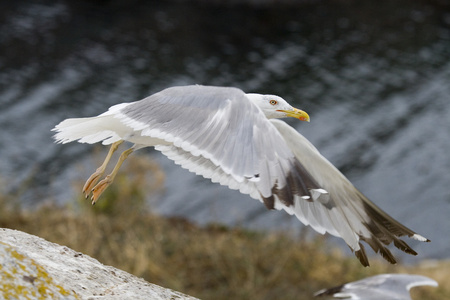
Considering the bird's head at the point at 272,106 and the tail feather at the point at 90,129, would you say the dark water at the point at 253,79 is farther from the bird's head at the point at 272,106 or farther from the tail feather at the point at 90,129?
the tail feather at the point at 90,129

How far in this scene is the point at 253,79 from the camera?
19219mm

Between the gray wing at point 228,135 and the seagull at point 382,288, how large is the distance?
1.21 metres

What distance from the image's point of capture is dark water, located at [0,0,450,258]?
1466 cm

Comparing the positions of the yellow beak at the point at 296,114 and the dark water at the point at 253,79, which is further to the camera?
the dark water at the point at 253,79

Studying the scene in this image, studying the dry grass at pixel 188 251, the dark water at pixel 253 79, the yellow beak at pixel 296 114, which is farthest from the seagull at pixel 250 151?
the dark water at pixel 253 79

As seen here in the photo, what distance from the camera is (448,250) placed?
13.7 meters

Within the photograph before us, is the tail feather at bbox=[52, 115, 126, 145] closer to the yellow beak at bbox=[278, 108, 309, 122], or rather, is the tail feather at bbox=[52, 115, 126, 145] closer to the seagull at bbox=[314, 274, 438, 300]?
the yellow beak at bbox=[278, 108, 309, 122]

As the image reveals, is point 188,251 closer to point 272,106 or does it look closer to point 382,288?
point 382,288

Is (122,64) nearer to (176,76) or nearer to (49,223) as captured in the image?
(176,76)

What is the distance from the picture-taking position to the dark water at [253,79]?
577 inches

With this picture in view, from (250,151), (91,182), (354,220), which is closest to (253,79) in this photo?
(91,182)

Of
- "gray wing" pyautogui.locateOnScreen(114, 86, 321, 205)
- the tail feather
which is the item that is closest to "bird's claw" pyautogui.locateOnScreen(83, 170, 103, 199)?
the tail feather

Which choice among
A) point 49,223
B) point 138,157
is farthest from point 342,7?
point 49,223

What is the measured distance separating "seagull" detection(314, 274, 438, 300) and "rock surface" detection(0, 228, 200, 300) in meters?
1.61
